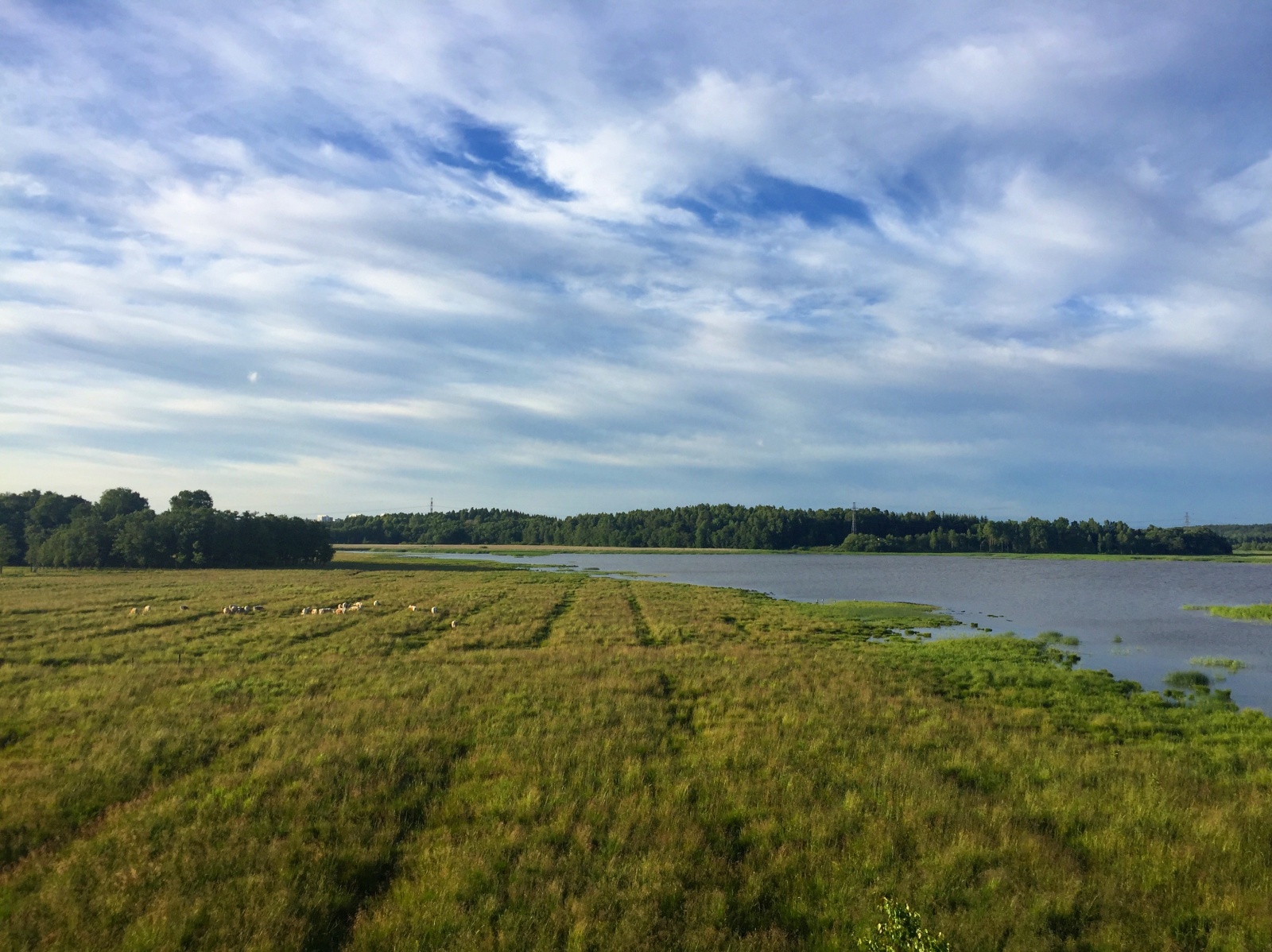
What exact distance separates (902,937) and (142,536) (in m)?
115

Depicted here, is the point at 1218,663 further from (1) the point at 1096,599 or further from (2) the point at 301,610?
(2) the point at 301,610

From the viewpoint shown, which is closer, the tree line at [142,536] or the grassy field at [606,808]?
the grassy field at [606,808]

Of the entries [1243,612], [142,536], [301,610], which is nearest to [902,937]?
[301,610]

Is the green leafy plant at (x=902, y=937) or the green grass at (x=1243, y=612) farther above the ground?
the green leafy plant at (x=902, y=937)

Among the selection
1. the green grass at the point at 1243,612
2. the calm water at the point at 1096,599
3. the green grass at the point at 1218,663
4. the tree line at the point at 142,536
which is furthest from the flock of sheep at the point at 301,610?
the tree line at the point at 142,536

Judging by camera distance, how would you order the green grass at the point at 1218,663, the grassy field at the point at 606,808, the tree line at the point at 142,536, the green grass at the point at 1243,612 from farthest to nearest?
the tree line at the point at 142,536 → the green grass at the point at 1243,612 → the green grass at the point at 1218,663 → the grassy field at the point at 606,808

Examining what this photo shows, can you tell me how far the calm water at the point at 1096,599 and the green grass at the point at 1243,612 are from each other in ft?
4.55

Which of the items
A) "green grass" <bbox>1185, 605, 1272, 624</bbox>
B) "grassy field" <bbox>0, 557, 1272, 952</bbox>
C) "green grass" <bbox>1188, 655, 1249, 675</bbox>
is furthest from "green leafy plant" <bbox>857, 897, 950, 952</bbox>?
"green grass" <bbox>1185, 605, 1272, 624</bbox>

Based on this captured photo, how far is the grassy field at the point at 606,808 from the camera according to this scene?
754cm

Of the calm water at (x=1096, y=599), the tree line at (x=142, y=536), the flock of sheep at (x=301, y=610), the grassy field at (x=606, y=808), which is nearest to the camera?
the grassy field at (x=606, y=808)

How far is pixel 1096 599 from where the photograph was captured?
186 ft

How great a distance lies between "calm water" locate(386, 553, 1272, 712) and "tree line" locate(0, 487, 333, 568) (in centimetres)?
6130

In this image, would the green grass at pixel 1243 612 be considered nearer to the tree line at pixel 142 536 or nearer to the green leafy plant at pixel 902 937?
the green leafy plant at pixel 902 937

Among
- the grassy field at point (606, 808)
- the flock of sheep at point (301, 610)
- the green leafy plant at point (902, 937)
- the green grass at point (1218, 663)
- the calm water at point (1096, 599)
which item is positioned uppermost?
the green leafy plant at point (902, 937)
